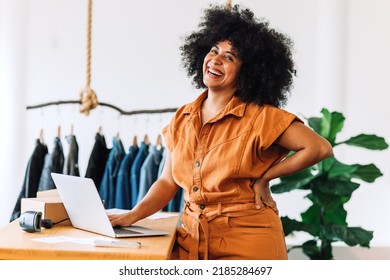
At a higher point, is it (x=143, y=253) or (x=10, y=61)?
(x=10, y=61)

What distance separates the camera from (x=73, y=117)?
343 centimetres

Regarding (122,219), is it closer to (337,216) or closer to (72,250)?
(72,250)

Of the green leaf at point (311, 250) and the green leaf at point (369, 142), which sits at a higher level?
the green leaf at point (369, 142)

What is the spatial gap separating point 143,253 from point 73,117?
6.45 ft

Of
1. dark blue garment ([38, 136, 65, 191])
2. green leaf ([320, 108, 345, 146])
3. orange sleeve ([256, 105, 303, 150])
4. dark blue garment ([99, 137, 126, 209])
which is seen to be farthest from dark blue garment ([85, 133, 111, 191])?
orange sleeve ([256, 105, 303, 150])

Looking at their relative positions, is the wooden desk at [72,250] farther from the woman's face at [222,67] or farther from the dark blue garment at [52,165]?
the dark blue garment at [52,165]

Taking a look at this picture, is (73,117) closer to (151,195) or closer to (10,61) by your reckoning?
(10,61)

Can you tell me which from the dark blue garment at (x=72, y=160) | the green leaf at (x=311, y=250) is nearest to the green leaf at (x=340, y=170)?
the green leaf at (x=311, y=250)

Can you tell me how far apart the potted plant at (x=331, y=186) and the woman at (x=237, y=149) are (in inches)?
37.7

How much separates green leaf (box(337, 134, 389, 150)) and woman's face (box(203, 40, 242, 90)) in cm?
109

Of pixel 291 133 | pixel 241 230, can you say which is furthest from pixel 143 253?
pixel 291 133

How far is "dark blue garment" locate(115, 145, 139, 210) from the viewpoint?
2973 mm

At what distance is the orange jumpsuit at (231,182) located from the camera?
1.88 metres

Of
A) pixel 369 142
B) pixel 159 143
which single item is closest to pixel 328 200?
pixel 369 142
